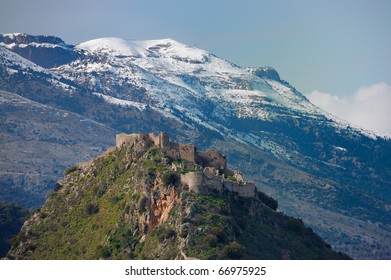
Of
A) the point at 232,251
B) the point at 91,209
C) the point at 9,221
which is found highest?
the point at 91,209

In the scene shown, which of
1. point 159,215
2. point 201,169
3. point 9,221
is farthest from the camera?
point 9,221

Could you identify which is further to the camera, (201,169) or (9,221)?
(9,221)

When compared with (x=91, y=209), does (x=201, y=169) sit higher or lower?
higher

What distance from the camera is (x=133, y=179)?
9194 centimetres

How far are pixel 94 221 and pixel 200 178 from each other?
12.4 meters

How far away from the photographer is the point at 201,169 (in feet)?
289

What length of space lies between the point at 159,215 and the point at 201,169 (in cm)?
581

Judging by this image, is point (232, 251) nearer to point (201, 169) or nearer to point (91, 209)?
point (201, 169)

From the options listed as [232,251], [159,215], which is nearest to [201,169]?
[159,215]

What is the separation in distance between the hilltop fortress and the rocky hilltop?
8cm

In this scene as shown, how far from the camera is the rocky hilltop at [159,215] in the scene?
79812 millimetres

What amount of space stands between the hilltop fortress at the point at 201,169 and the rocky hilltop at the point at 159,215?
80 mm

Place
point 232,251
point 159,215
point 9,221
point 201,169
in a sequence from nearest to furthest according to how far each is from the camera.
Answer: point 232,251 → point 159,215 → point 201,169 → point 9,221
